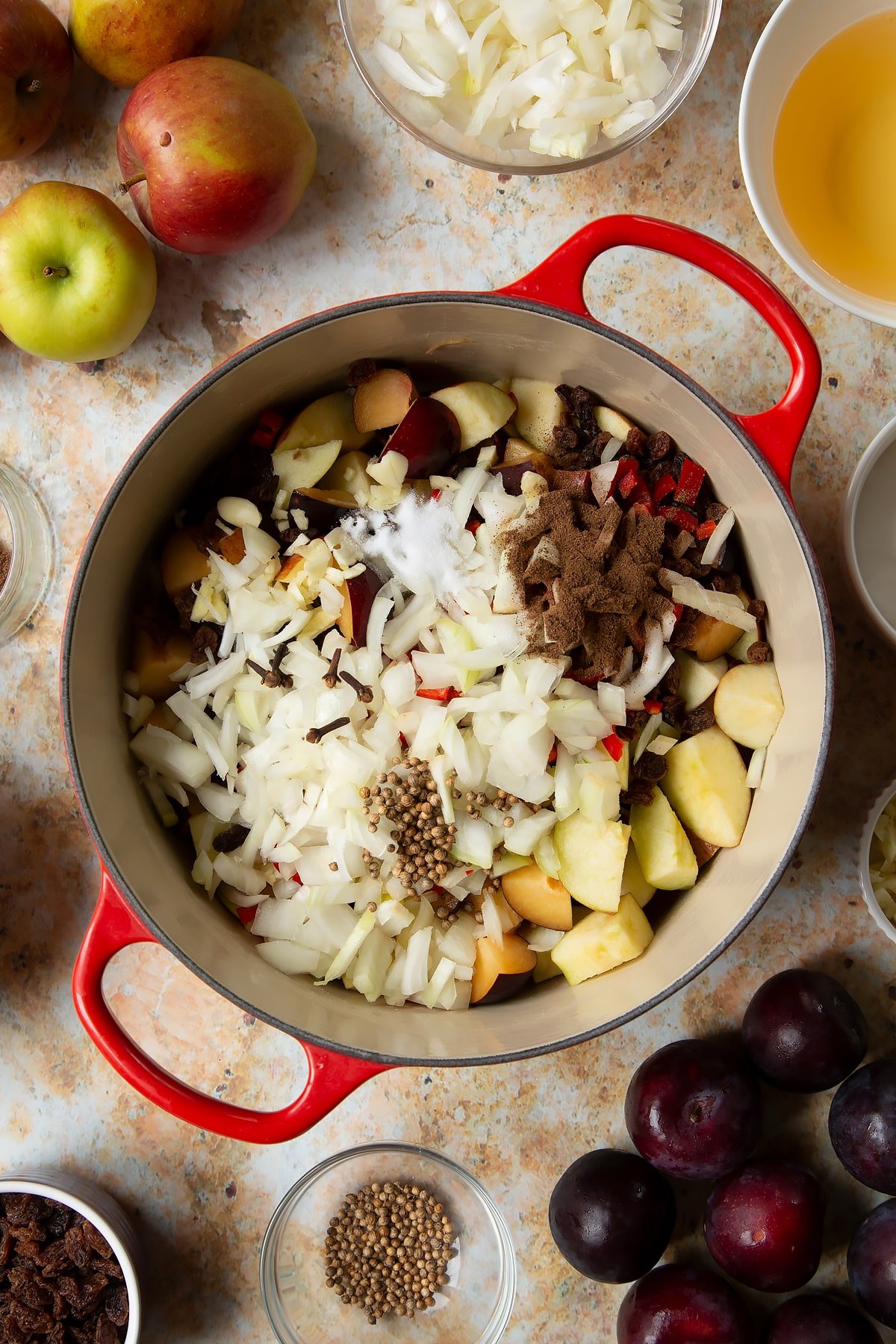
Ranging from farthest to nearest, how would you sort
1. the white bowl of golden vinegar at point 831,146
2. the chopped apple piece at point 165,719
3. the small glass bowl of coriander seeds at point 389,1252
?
the small glass bowl of coriander seeds at point 389,1252 < the chopped apple piece at point 165,719 < the white bowl of golden vinegar at point 831,146

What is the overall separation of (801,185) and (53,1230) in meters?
1.79

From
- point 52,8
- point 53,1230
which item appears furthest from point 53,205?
point 53,1230

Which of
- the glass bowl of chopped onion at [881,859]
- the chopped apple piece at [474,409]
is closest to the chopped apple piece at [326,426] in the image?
the chopped apple piece at [474,409]

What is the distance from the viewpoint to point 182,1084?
1208mm

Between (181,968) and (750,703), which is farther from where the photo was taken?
(181,968)

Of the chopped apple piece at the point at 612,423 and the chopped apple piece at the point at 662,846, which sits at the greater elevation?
the chopped apple piece at the point at 612,423

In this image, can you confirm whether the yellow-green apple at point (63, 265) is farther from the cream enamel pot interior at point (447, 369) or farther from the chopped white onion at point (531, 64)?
the chopped white onion at point (531, 64)

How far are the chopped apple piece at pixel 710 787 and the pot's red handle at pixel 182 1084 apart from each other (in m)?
0.51

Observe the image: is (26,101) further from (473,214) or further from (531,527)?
(531,527)

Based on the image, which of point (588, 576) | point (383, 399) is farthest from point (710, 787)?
point (383, 399)

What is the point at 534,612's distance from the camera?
1.29 m

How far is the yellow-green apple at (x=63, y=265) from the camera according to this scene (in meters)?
1.33

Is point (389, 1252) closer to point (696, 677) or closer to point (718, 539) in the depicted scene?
point (696, 677)

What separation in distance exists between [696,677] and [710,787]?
0.48 ft
